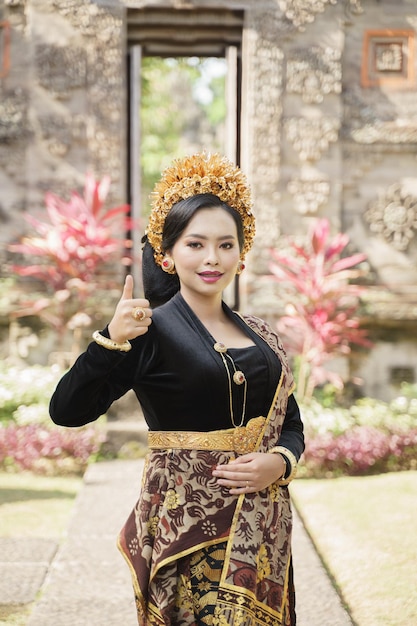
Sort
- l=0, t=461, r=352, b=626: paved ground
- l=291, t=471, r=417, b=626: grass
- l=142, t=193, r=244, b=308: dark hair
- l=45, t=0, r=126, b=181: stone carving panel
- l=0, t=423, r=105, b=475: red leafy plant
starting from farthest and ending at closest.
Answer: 1. l=45, t=0, r=126, b=181: stone carving panel
2. l=0, t=423, r=105, b=475: red leafy plant
3. l=291, t=471, r=417, b=626: grass
4. l=0, t=461, r=352, b=626: paved ground
5. l=142, t=193, r=244, b=308: dark hair

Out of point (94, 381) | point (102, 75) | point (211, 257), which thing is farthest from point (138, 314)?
point (102, 75)

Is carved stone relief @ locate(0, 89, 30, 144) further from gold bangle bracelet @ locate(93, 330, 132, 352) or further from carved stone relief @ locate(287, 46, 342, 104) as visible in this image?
gold bangle bracelet @ locate(93, 330, 132, 352)

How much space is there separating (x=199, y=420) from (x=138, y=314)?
13.0 inches

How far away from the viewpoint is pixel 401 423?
628 centimetres

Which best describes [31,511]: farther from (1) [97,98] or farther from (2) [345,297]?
(1) [97,98]

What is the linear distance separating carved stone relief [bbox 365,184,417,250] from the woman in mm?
5613

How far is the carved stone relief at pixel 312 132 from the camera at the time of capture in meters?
7.34

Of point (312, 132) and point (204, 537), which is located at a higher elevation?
point (312, 132)

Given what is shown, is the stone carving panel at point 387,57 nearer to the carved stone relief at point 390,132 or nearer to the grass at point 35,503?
the carved stone relief at point 390,132

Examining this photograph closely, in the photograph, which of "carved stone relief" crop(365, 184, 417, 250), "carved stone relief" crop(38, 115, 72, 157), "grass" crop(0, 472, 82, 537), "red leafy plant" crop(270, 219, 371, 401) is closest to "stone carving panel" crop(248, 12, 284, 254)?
"red leafy plant" crop(270, 219, 371, 401)

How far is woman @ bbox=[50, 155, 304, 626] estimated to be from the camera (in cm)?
184

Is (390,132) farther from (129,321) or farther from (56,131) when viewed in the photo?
(129,321)

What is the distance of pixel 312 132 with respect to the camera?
7344mm

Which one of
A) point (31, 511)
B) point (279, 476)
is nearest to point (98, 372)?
point (279, 476)
